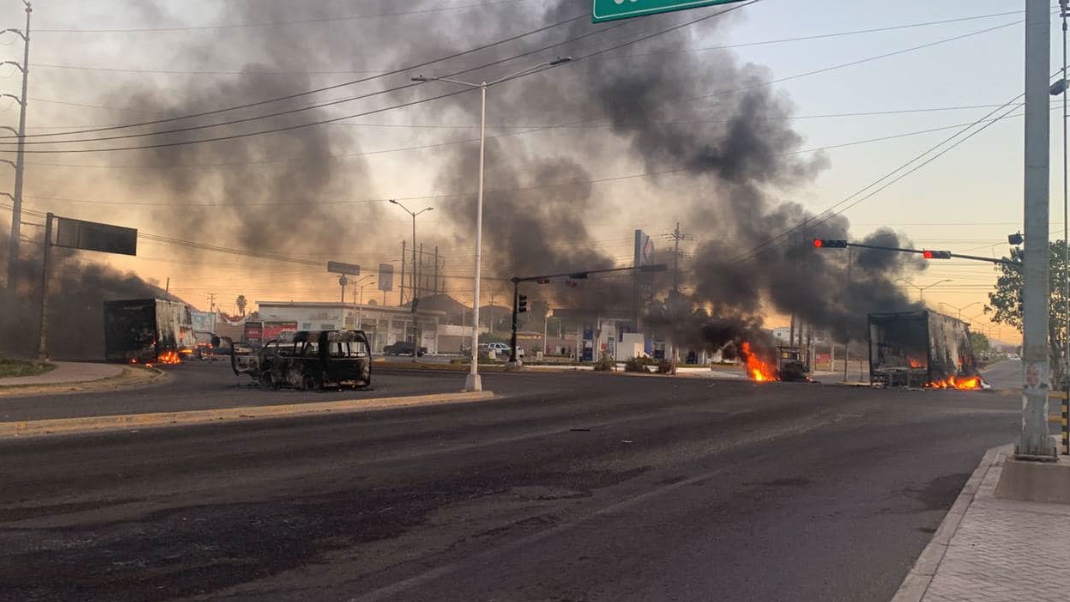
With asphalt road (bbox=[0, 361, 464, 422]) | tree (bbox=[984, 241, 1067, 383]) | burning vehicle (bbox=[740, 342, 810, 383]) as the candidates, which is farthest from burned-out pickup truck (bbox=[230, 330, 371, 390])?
tree (bbox=[984, 241, 1067, 383])

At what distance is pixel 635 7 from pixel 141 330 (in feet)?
109

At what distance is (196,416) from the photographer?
13.1 m

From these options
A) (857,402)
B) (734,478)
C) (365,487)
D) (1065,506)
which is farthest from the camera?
(857,402)

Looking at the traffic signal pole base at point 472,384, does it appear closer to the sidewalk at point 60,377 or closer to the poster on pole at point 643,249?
the sidewalk at point 60,377

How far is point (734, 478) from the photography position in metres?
8.57

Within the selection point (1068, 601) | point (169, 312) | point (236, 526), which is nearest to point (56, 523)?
point (236, 526)

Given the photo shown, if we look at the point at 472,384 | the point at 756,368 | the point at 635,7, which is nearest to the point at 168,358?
the point at 472,384

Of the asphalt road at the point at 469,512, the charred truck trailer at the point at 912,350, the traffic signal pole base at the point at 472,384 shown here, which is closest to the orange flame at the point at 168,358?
the traffic signal pole base at the point at 472,384

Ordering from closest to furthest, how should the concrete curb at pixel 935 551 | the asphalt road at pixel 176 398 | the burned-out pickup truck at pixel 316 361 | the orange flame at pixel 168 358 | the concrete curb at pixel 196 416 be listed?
1. the concrete curb at pixel 935 551
2. the concrete curb at pixel 196 416
3. the asphalt road at pixel 176 398
4. the burned-out pickup truck at pixel 316 361
5. the orange flame at pixel 168 358

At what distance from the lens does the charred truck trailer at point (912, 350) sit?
2895cm

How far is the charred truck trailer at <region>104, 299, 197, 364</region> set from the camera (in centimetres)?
3481

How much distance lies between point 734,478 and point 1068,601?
4402 millimetres

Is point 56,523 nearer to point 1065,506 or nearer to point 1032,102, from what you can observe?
point 1065,506

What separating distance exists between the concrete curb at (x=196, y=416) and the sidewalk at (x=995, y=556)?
11.2 metres
